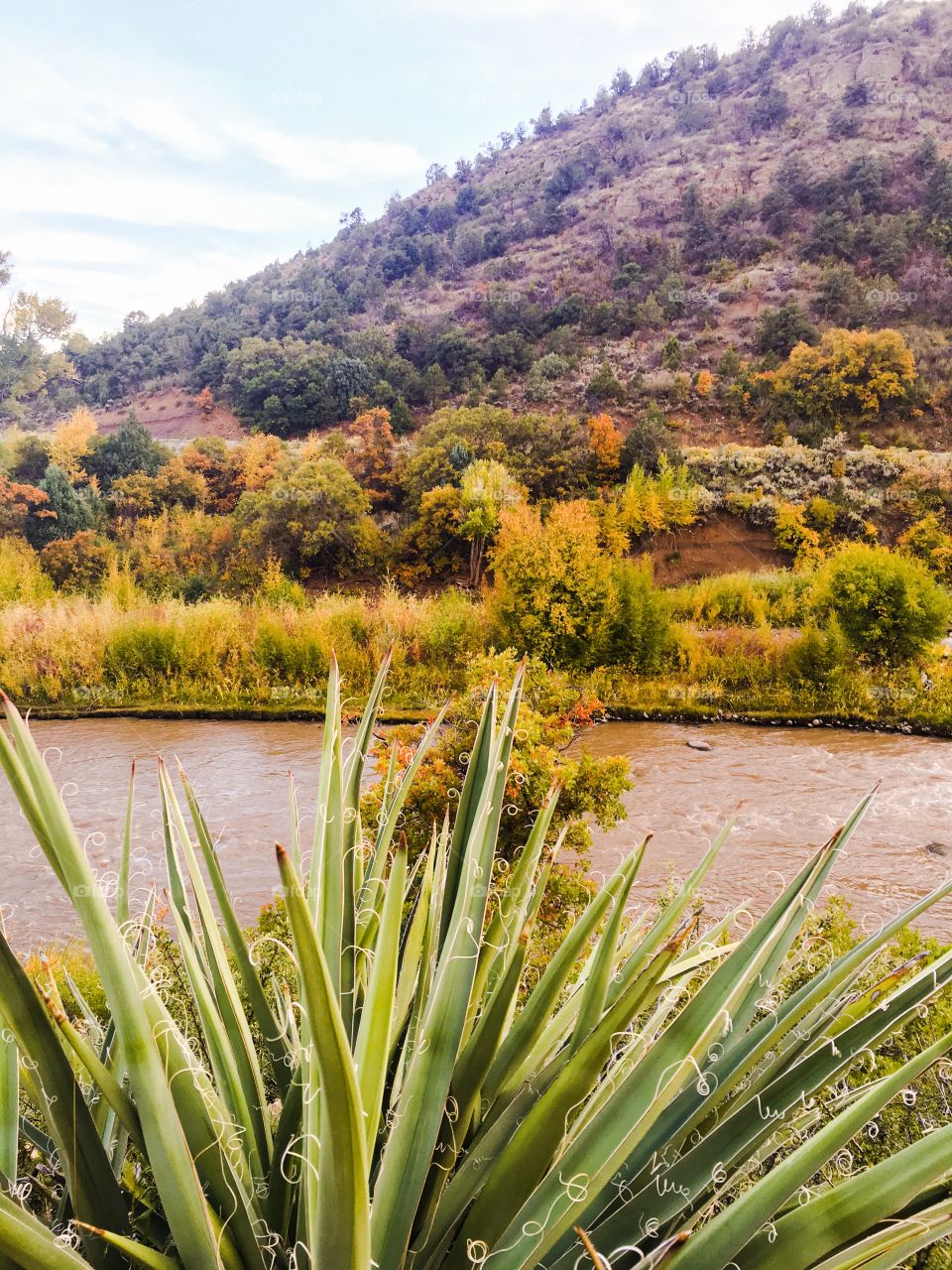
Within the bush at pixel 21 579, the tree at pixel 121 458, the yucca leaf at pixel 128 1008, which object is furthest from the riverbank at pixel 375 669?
the tree at pixel 121 458

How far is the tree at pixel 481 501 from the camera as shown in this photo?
16875mm

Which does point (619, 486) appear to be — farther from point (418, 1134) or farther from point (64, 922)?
point (418, 1134)

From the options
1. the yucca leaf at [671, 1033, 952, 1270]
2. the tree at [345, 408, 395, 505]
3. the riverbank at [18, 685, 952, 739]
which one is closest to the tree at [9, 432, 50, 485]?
the tree at [345, 408, 395, 505]

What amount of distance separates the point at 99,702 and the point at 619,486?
14.7 meters

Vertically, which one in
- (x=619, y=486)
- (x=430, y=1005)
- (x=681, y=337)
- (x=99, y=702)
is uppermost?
(x=681, y=337)

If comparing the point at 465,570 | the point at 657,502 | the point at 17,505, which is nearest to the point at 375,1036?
the point at 465,570

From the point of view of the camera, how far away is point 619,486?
64.6 ft

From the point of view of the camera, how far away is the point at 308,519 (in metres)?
17.5

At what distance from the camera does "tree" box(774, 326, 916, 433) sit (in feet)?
74.5

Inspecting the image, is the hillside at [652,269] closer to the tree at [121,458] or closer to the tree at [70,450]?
the tree at [121,458]

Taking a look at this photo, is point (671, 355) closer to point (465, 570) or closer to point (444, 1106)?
point (465, 570)

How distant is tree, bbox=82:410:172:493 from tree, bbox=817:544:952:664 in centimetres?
2014

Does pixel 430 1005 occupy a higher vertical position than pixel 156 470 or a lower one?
lower

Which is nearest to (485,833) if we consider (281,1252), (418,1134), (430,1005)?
(430,1005)
